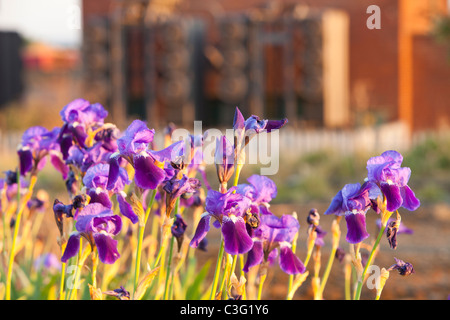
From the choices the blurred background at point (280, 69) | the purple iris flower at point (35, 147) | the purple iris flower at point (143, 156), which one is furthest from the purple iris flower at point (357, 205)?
the blurred background at point (280, 69)

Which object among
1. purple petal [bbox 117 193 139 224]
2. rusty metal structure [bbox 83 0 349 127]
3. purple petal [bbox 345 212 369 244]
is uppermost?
rusty metal structure [bbox 83 0 349 127]

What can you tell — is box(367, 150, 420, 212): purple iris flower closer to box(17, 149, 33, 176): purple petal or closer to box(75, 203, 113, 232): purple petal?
box(75, 203, 113, 232): purple petal

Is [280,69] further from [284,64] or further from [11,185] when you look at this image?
[11,185]

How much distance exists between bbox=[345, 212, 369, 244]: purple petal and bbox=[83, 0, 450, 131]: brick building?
433 inches

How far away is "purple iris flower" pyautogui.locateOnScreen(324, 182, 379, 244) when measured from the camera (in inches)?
60.7

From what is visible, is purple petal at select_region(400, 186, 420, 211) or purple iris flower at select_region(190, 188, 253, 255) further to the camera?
purple petal at select_region(400, 186, 420, 211)

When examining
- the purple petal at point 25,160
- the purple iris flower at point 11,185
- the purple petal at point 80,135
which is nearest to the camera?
the purple petal at point 80,135

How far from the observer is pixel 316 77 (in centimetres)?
1263

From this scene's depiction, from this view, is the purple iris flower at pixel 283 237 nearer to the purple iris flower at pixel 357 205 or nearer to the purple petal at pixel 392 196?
the purple iris flower at pixel 357 205

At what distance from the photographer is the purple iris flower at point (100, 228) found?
152 centimetres

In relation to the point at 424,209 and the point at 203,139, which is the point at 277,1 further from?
the point at 203,139

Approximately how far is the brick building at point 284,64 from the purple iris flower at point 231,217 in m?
11.2

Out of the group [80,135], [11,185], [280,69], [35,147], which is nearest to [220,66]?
[280,69]

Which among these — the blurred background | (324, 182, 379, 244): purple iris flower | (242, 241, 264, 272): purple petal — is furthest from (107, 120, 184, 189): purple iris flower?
the blurred background
